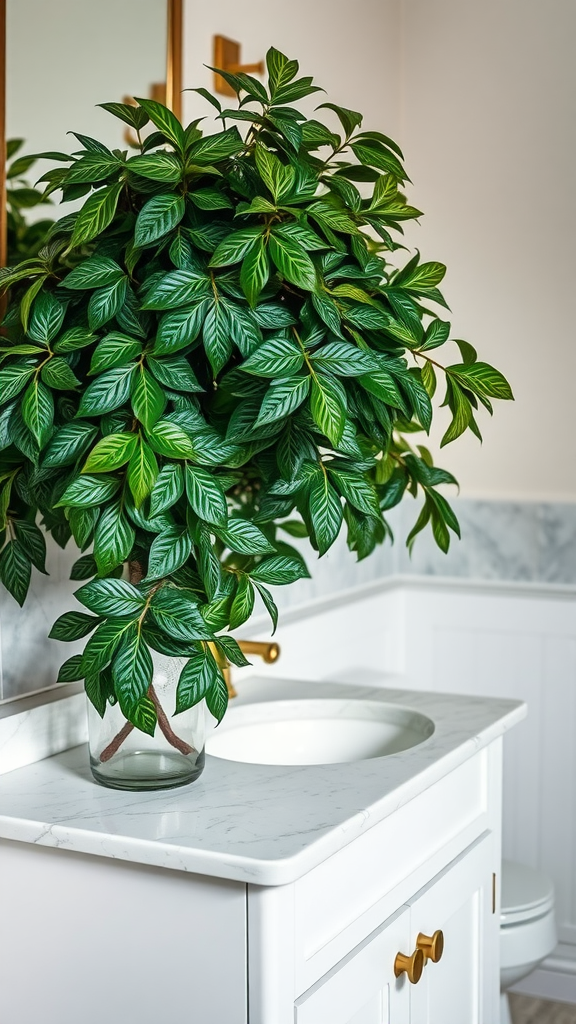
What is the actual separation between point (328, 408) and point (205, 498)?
0.48 feet

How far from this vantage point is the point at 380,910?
1.27 metres

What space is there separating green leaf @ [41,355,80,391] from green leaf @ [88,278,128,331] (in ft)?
0.16

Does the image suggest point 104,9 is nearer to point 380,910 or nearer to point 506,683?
point 380,910

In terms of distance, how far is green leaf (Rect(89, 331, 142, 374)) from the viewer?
3.43 ft

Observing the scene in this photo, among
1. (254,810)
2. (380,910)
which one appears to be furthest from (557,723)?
(254,810)

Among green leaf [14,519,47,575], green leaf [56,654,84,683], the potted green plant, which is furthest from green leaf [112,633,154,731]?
green leaf [14,519,47,575]

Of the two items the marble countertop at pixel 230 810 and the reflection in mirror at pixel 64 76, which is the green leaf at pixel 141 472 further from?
the reflection in mirror at pixel 64 76

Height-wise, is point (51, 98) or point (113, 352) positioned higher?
point (51, 98)

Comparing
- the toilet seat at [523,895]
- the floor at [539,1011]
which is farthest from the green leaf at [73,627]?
the floor at [539,1011]

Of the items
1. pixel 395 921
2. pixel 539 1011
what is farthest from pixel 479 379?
pixel 539 1011

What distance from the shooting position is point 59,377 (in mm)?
1082

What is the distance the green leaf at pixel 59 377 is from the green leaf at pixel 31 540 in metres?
0.21

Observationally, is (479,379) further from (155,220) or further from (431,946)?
(431,946)

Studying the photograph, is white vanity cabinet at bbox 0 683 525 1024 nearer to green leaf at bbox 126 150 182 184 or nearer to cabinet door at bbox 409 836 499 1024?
cabinet door at bbox 409 836 499 1024
